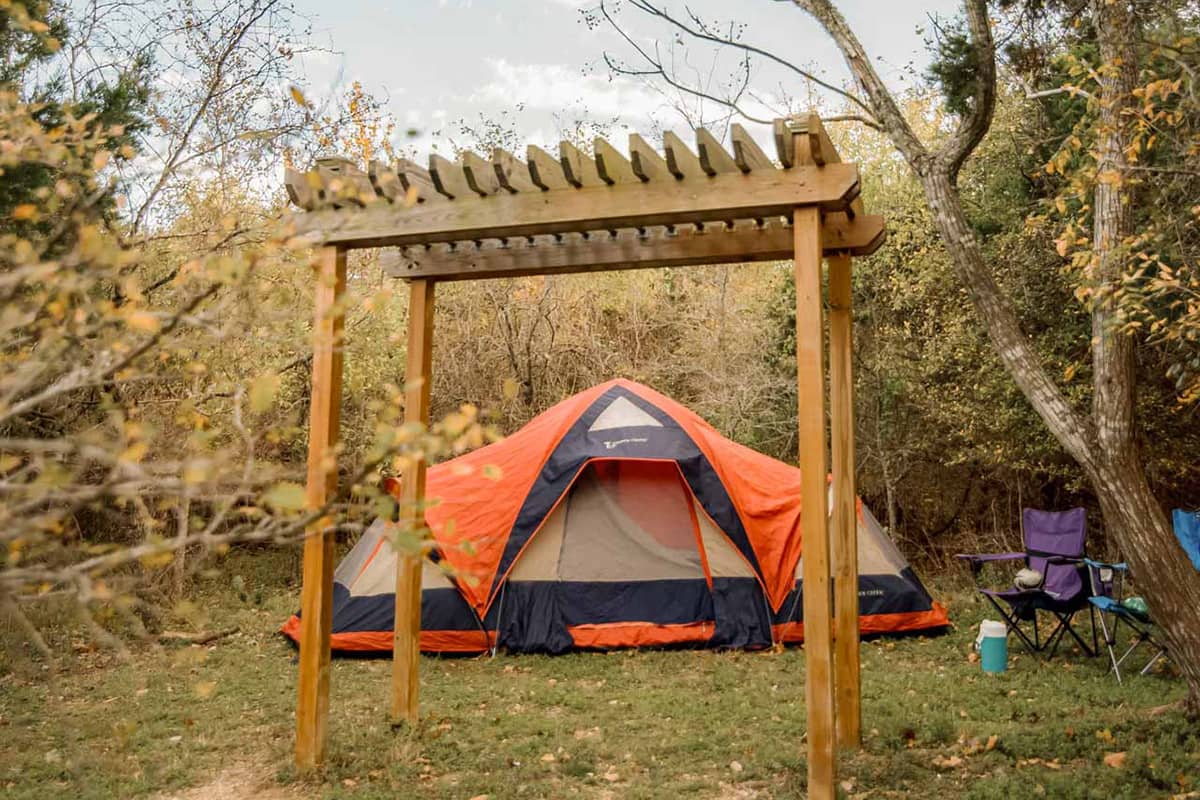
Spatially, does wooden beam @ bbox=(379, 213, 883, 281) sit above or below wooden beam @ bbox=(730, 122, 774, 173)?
below

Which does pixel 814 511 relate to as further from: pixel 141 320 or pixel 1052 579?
pixel 1052 579

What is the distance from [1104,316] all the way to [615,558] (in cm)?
319

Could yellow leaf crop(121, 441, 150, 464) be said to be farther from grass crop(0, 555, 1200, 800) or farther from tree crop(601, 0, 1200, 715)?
tree crop(601, 0, 1200, 715)

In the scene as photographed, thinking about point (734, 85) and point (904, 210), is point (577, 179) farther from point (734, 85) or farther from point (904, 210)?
point (904, 210)

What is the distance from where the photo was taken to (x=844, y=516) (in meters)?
4.02

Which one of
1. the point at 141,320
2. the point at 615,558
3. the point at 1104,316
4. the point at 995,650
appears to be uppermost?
the point at 1104,316

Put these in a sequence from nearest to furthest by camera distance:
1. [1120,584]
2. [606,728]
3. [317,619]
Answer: [317,619]
[606,728]
[1120,584]

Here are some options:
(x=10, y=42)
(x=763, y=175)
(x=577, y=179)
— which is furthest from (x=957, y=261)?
(x=10, y=42)

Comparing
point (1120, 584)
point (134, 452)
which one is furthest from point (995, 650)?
point (134, 452)

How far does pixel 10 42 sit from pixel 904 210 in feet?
23.6

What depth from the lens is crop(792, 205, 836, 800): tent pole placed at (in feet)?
10.3

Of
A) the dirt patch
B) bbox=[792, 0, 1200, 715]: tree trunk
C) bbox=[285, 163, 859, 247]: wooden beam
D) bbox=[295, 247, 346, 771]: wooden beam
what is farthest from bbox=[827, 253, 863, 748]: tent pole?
the dirt patch

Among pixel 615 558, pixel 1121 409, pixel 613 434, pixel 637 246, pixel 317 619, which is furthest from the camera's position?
Answer: pixel 613 434

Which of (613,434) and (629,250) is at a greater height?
(629,250)
